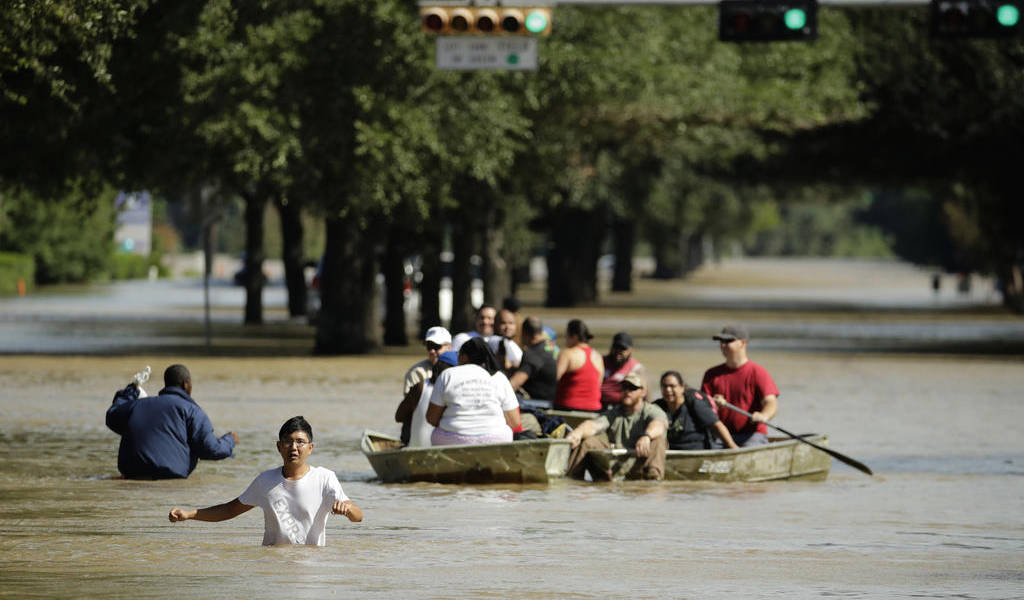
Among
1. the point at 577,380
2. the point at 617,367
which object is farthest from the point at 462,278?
the point at 577,380

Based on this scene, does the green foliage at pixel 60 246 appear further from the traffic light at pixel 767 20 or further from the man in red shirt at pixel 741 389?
the man in red shirt at pixel 741 389

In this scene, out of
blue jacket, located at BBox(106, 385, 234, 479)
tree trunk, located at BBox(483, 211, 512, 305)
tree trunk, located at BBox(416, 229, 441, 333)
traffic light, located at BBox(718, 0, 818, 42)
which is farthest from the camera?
tree trunk, located at BBox(416, 229, 441, 333)

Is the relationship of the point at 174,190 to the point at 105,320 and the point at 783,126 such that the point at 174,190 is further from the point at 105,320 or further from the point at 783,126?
the point at 105,320

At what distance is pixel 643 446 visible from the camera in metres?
17.2

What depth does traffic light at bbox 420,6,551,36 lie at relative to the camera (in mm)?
21297

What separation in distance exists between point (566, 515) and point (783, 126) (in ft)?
85.6

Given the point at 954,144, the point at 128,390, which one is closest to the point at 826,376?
the point at 954,144

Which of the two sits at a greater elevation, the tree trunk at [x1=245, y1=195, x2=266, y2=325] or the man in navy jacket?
the tree trunk at [x1=245, y1=195, x2=266, y2=325]

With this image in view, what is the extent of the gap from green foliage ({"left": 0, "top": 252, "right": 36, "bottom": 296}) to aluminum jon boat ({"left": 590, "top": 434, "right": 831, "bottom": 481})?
194ft

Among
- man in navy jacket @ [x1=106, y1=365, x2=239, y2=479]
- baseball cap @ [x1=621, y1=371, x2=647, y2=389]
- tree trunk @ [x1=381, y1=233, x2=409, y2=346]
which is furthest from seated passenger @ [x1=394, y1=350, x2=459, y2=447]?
tree trunk @ [x1=381, y1=233, x2=409, y2=346]

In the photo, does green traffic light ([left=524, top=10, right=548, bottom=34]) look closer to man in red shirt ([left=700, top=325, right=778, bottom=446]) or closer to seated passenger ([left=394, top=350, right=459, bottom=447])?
man in red shirt ([left=700, top=325, right=778, bottom=446])

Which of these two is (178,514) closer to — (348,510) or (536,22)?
(348,510)

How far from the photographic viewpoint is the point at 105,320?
5200 cm

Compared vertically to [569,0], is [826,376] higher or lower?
lower
